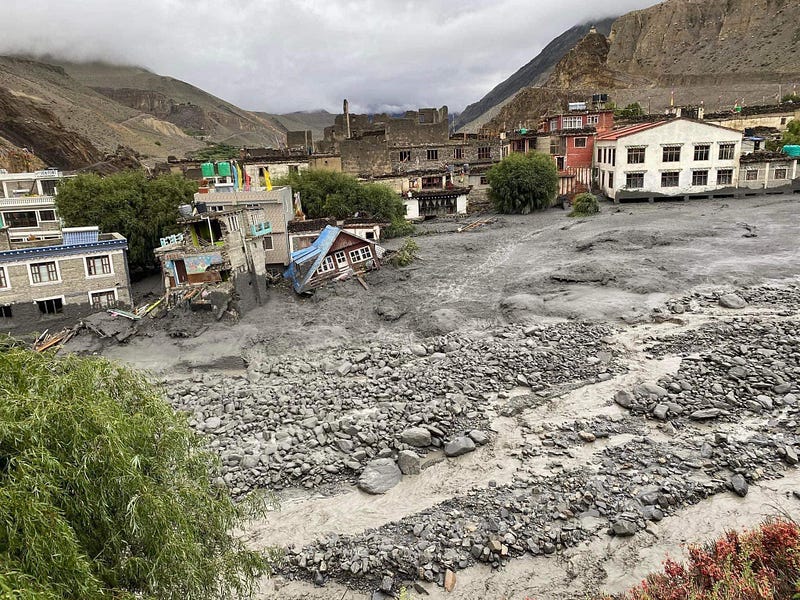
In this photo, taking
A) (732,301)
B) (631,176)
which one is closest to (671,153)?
(631,176)

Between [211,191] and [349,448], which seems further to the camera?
[211,191]

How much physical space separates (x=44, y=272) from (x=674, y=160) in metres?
48.8

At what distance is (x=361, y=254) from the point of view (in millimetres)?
36031

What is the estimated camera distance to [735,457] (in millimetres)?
14734

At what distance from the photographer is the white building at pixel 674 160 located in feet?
152

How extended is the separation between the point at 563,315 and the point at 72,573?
76.7ft

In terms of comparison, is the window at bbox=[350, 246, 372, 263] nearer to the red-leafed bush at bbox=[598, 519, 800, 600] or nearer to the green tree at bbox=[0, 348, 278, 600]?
the green tree at bbox=[0, 348, 278, 600]

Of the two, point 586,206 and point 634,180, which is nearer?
point 586,206

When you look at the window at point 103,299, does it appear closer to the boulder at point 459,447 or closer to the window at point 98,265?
the window at point 98,265

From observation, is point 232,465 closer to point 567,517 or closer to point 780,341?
point 567,517

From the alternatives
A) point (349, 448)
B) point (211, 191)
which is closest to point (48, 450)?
point (349, 448)

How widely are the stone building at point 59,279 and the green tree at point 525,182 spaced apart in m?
35.2

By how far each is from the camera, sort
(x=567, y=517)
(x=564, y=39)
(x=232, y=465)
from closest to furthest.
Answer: (x=567, y=517)
(x=232, y=465)
(x=564, y=39)

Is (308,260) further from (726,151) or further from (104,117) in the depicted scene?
(104,117)
